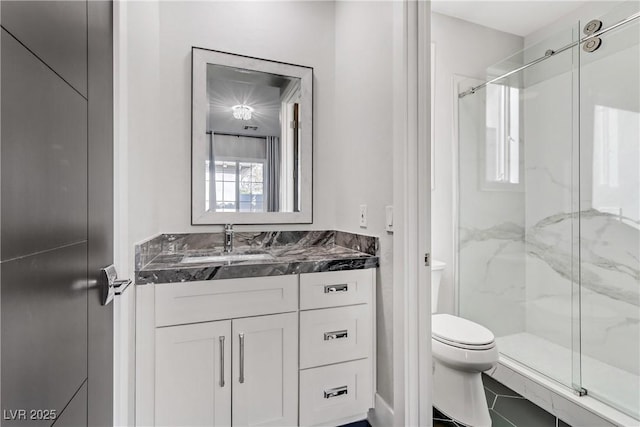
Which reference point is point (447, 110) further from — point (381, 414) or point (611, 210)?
point (381, 414)

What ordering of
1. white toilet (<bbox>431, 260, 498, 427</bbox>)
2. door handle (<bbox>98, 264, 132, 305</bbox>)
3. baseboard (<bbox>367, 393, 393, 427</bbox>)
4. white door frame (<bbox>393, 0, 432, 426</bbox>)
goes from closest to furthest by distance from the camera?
1. door handle (<bbox>98, 264, 132, 305</bbox>)
2. white door frame (<bbox>393, 0, 432, 426</bbox>)
3. baseboard (<bbox>367, 393, 393, 427</bbox>)
4. white toilet (<bbox>431, 260, 498, 427</bbox>)

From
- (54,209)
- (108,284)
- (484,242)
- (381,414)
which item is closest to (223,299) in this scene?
(108,284)

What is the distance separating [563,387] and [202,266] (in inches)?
82.3

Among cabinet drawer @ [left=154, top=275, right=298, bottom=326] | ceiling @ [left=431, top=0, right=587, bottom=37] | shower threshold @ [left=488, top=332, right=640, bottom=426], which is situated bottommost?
shower threshold @ [left=488, top=332, right=640, bottom=426]

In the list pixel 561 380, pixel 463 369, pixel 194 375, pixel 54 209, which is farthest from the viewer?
pixel 561 380

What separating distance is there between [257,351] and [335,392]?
0.44 metres

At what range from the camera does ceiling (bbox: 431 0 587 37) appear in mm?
2240

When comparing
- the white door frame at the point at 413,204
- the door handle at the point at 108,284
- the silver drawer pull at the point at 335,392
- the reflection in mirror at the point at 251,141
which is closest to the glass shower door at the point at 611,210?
the white door frame at the point at 413,204

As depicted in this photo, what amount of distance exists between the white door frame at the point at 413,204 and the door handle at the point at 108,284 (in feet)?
3.46

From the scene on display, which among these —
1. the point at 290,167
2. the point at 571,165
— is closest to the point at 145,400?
the point at 290,167

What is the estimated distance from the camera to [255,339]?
139 cm

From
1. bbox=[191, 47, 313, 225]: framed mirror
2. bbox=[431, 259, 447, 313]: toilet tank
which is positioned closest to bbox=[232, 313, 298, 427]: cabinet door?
bbox=[191, 47, 313, 225]: framed mirror

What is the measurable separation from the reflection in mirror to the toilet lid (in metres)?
1.10

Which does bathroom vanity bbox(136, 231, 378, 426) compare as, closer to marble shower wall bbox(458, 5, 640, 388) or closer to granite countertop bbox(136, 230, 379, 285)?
granite countertop bbox(136, 230, 379, 285)
